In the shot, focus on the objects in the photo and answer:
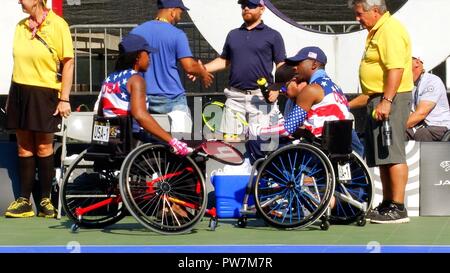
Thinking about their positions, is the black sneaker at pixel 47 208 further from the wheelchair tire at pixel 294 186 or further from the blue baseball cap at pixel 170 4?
the wheelchair tire at pixel 294 186

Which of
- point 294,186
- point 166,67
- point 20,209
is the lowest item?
point 20,209

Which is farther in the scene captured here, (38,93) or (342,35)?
(342,35)

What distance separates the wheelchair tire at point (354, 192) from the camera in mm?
8172

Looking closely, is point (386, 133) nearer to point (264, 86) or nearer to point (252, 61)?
point (264, 86)

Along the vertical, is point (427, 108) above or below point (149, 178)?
above

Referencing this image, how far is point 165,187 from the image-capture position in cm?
746

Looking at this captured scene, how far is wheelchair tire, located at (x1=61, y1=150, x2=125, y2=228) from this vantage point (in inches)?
306

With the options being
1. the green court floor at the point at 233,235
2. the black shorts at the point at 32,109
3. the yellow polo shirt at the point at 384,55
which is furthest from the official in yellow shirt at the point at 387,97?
the black shorts at the point at 32,109

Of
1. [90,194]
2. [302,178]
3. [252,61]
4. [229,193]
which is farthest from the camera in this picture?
[252,61]

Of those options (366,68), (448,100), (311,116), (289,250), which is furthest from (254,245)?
(448,100)

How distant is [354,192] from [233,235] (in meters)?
1.21

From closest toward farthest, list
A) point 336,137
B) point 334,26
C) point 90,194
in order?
point 336,137, point 90,194, point 334,26

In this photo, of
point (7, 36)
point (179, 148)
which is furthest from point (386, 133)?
point (7, 36)

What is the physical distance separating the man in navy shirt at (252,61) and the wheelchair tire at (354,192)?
1.12 metres
